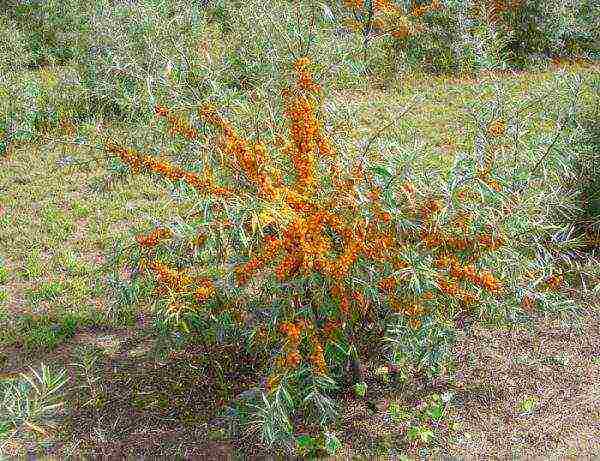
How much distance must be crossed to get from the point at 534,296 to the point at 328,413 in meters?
1.09

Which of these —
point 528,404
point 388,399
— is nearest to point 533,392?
point 528,404

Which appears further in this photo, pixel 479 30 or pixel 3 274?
pixel 479 30

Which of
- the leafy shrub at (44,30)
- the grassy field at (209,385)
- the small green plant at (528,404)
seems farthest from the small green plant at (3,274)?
the leafy shrub at (44,30)

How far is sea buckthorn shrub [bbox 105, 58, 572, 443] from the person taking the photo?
110 inches

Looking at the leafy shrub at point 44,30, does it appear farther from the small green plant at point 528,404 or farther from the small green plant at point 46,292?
the small green plant at point 528,404

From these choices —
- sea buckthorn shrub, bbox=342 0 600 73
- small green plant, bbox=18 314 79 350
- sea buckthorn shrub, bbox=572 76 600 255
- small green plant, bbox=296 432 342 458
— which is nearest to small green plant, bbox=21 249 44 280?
small green plant, bbox=18 314 79 350

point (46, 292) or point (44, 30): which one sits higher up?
point (44, 30)

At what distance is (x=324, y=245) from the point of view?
2.79m

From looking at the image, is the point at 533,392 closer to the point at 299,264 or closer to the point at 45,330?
the point at 299,264

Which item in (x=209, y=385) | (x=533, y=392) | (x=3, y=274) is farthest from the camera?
(x=3, y=274)

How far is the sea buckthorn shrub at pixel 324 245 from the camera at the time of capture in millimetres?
2797

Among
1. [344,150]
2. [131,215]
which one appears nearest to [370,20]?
[131,215]

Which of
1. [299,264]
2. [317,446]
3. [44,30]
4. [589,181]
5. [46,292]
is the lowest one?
[317,446]

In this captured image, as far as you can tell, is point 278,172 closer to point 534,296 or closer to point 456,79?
point 534,296
